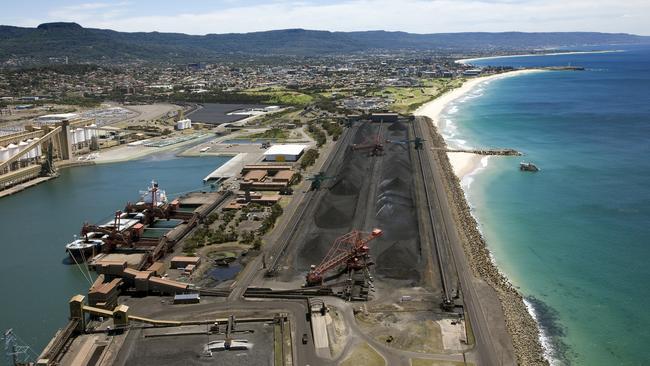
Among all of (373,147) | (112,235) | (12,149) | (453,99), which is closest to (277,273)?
(112,235)

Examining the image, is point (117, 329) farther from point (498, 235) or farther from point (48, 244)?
point (498, 235)

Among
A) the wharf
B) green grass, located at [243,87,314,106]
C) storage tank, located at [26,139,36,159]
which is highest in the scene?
green grass, located at [243,87,314,106]

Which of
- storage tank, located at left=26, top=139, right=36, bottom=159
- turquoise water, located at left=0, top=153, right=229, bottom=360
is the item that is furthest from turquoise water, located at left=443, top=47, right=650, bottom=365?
storage tank, located at left=26, top=139, right=36, bottom=159

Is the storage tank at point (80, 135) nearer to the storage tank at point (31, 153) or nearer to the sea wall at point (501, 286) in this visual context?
the storage tank at point (31, 153)

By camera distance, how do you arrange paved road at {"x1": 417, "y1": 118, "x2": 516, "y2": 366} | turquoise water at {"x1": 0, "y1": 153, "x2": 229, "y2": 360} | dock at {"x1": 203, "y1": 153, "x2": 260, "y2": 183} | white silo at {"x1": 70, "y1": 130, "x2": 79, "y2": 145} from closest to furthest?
paved road at {"x1": 417, "y1": 118, "x2": 516, "y2": 366} < turquoise water at {"x1": 0, "y1": 153, "x2": 229, "y2": 360} < dock at {"x1": 203, "y1": 153, "x2": 260, "y2": 183} < white silo at {"x1": 70, "y1": 130, "x2": 79, "y2": 145}

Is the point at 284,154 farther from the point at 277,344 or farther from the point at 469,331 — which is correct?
the point at 469,331

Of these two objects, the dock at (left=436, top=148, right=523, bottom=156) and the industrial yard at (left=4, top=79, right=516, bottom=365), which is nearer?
the industrial yard at (left=4, top=79, right=516, bottom=365)

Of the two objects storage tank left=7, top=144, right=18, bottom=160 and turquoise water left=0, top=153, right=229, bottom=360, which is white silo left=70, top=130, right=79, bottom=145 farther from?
storage tank left=7, top=144, right=18, bottom=160
